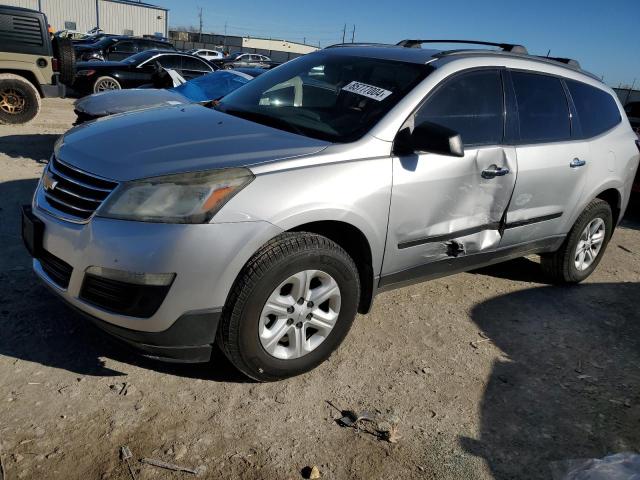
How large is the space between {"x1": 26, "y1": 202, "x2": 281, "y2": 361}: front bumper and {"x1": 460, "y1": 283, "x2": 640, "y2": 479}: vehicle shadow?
1.37 metres

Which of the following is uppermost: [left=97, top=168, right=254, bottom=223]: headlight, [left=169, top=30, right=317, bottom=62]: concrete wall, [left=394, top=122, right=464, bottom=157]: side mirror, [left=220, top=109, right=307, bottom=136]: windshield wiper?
[left=394, top=122, right=464, bottom=157]: side mirror

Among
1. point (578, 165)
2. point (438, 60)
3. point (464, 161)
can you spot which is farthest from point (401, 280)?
point (578, 165)

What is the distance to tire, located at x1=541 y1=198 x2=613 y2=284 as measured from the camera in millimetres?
4414

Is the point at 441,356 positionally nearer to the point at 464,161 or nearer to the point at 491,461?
the point at 491,461

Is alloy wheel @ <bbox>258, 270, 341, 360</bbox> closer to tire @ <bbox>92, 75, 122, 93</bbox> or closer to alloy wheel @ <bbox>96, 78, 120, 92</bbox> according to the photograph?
tire @ <bbox>92, 75, 122, 93</bbox>

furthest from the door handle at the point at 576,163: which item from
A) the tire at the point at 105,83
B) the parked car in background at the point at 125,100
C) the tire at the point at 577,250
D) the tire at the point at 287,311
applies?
the tire at the point at 105,83

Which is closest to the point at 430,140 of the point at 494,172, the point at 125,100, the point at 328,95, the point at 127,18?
the point at 494,172

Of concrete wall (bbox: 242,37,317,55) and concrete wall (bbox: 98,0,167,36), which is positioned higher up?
concrete wall (bbox: 98,0,167,36)

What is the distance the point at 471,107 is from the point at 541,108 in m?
0.76

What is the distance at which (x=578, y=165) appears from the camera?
4.04m

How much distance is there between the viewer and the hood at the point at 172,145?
2.55 meters

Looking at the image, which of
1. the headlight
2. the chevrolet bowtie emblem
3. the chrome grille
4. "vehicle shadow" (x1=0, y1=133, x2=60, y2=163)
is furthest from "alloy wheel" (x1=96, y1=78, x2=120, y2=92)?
the headlight

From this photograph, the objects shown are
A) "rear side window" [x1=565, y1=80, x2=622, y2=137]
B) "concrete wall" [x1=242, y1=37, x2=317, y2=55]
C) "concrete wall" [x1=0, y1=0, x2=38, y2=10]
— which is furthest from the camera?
"concrete wall" [x1=242, y1=37, x2=317, y2=55]

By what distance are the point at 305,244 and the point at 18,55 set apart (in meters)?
8.23
